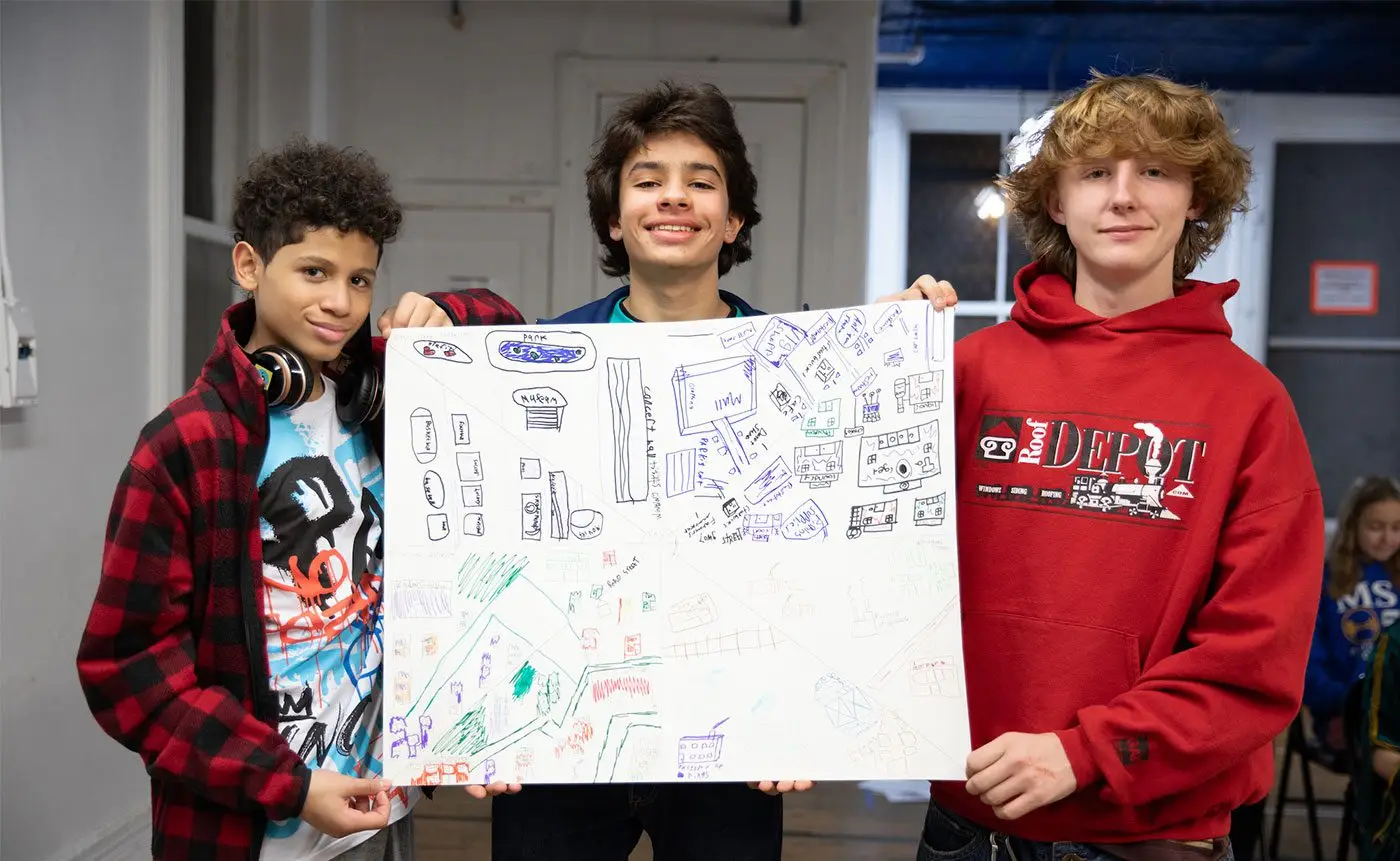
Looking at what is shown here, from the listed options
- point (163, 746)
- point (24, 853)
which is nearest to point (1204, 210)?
point (163, 746)

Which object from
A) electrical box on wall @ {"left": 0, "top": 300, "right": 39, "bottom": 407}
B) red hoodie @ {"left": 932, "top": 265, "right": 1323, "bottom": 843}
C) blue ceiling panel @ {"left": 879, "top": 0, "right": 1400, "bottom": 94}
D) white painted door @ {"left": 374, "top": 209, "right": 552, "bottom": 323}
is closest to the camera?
red hoodie @ {"left": 932, "top": 265, "right": 1323, "bottom": 843}

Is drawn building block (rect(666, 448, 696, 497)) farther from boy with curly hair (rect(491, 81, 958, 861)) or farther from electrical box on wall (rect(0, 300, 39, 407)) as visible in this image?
electrical box on wall (rect(0, 300, 39, 407))

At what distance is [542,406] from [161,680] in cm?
57

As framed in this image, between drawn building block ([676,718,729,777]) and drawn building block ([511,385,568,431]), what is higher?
drawn building block ([511,385,568,431])

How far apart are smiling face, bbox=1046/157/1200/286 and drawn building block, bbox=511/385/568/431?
724 millimetres

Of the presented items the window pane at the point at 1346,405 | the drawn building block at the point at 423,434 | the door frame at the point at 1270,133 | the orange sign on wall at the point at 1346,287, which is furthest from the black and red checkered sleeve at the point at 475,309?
the orange sign on wall at the point at 1346,287

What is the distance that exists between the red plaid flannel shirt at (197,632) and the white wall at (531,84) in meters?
2.64

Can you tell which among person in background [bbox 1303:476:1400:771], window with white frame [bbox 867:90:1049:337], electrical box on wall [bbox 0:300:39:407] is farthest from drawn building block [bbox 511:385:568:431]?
window with white frame [bbox 867:90:1049:337]

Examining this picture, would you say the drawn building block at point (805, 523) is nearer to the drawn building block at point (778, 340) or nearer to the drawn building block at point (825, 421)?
the drawn building block at point (825, 421)

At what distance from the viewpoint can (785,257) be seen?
3.88 m

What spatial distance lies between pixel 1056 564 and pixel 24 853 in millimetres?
2127

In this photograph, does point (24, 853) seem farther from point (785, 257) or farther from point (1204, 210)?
point (785, 257)

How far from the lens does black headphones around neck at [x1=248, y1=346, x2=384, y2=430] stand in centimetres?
135

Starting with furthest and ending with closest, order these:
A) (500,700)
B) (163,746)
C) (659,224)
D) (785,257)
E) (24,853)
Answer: (785,257) < (24,853) < (659,224) < (500,700) < (163,746)
